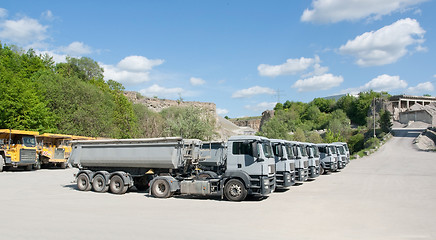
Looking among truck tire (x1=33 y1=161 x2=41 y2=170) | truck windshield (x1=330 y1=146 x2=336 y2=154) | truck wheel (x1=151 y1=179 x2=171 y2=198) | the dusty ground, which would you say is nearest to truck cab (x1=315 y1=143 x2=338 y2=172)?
truck windshield (x1=330 y1=146 x2=336 y2=154)

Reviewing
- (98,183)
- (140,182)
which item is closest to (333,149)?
(140,182)

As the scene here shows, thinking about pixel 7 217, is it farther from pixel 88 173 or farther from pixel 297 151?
pixel 297 151

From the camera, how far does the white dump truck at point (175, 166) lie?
14117mm

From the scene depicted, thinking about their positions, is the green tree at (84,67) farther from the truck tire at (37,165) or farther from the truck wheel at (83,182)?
the truck wheel at (83,182)

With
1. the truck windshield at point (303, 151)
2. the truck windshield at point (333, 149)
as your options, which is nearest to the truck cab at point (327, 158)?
the truck windshield at point (333, 149)

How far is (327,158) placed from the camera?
28.9 meters

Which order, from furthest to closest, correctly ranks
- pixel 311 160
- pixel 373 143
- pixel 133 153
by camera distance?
pixel 373 143
pixel 311 160
pixel 133 153

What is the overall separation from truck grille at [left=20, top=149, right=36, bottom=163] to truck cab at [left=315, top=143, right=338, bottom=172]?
24470 mm

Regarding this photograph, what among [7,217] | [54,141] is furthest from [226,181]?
[54,141]

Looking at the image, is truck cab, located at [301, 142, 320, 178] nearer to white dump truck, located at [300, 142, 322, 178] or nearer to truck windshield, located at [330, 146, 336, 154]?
white dump truck, located at [300, 142, 322, 178]

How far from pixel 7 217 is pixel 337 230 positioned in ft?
31.6

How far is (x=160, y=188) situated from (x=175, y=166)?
1.16 meters

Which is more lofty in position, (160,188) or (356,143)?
(356,143)

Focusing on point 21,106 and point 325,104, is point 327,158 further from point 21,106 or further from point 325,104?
point 325,104
